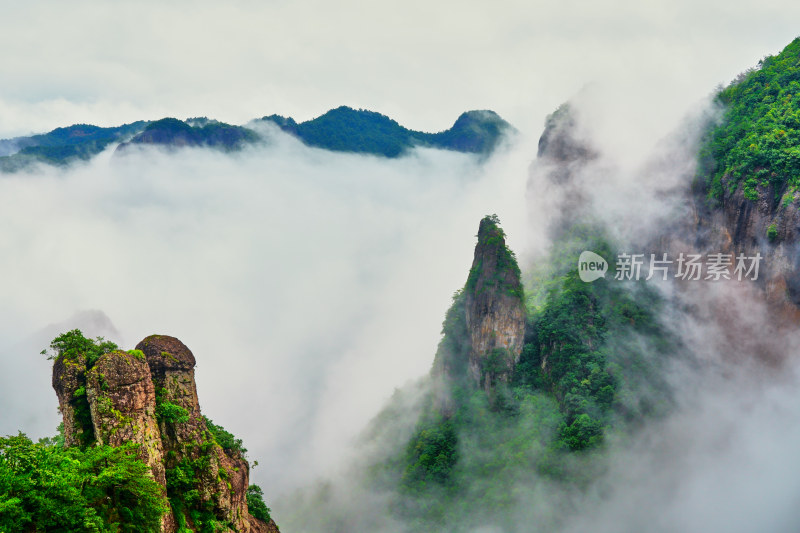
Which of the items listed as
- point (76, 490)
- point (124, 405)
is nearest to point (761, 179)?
point (124, 405)

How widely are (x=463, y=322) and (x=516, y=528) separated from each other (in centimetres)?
2988

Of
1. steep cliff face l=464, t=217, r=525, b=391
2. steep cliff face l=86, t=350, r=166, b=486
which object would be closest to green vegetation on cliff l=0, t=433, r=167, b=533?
steep cliff face l=86, t=350, r=166, b=486

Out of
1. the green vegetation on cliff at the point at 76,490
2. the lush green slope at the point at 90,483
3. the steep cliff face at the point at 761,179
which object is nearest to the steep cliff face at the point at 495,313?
the steep cliff face at the point at 761,179

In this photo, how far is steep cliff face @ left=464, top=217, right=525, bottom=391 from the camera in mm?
72062

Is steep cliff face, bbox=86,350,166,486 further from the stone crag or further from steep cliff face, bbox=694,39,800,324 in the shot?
steep cliff face, bbox=694,39,800,324

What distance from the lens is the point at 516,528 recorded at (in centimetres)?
5850

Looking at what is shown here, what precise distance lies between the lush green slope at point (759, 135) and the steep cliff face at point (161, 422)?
6010cm

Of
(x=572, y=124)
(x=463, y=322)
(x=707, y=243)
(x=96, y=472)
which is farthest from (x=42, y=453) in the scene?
(x=572, y=124)

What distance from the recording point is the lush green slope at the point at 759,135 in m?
57.7

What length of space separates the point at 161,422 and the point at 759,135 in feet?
223

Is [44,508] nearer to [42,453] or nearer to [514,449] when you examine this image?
[42,453]

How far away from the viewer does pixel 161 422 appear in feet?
91.9

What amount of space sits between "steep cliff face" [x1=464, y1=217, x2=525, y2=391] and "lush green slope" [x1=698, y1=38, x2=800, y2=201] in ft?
87.9

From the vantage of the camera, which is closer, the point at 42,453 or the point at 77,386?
the point at 42,453
